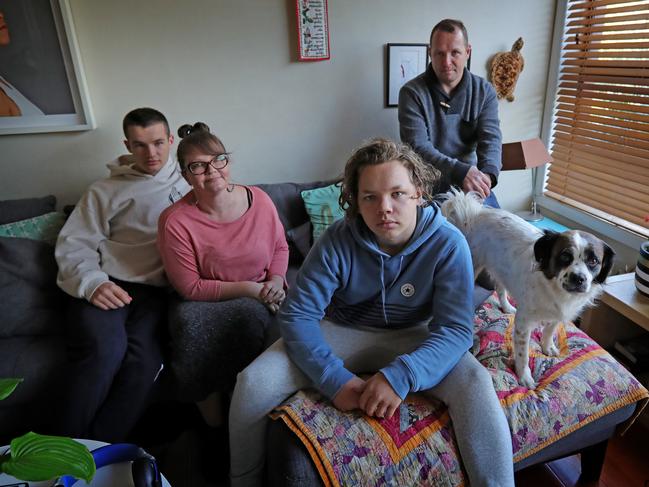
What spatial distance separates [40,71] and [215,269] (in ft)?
4.32

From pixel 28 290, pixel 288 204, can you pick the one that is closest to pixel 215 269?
pixel 288 204

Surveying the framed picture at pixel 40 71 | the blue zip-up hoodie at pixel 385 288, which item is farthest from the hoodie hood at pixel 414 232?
the framed picture at pixel 40 71

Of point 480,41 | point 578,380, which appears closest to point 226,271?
point 578,380

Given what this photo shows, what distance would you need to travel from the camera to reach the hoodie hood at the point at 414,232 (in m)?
1.23

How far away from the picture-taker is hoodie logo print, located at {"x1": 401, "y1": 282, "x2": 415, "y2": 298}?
1278 millimetres

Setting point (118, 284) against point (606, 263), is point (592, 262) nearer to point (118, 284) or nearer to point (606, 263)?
point (606, 263)

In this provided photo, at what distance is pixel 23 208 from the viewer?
1.99m

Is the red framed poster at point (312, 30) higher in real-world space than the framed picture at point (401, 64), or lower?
higher

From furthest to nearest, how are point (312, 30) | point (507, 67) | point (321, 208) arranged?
point (507, 67) < point (312, 30) < point (321, 208)

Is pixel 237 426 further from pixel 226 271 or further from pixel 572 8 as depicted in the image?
pixel 572 8

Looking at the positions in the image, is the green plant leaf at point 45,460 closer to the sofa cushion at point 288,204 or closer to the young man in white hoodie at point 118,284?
the young man in white hoodie at point 118,284

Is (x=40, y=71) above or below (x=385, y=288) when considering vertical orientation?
above

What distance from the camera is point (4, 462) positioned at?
28.3 inches

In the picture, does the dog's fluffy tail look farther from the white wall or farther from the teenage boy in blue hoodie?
the white wall
